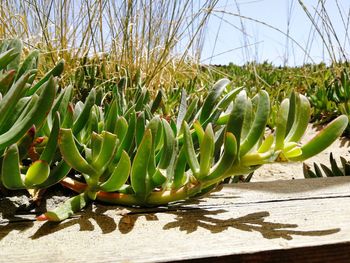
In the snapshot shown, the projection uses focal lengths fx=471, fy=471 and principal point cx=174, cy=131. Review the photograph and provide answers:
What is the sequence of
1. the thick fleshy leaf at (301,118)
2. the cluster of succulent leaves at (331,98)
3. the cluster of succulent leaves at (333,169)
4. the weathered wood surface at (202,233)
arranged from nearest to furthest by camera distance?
the weathered wood surface at (202,233)
the thick fleshy leaf at (301,118)
the cluster of succulent leaves at (333,169)
the cluster of succulent leaves at (331,98)

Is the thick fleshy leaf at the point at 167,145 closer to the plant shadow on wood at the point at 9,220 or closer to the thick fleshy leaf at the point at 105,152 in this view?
the thick fleshy leaf at the point at 105,152

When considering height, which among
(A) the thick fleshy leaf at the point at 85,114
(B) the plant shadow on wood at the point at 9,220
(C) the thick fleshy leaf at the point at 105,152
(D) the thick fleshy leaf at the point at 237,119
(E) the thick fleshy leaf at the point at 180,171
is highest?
(A) the thick fleshy leaf at the point at 85,114

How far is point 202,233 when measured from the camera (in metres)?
0.78

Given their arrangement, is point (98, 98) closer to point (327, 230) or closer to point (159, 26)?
point (327, 230)

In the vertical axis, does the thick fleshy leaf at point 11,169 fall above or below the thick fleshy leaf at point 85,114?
below

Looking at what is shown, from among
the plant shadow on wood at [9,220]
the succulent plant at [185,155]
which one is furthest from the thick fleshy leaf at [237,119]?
the plant shadow on wood at [9,220]

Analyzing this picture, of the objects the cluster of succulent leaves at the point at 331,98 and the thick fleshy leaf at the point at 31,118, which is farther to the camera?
the cluster of succulent leaves at the point at 331,98

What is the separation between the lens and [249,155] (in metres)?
0.87

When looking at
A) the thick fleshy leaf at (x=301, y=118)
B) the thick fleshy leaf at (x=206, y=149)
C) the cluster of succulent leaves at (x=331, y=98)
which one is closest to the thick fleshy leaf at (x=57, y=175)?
the thick fleshy leaf at (x=206, y=149)

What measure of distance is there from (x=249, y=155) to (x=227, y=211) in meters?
0.12

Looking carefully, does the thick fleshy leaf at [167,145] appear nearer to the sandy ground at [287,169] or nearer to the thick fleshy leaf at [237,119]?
the thick fleshy leaf at [237,119]

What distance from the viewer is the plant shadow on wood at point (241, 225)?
78 cm

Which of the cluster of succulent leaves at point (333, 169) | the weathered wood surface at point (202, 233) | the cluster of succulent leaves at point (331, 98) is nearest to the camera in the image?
the weathered wood surface at point (202, 233)

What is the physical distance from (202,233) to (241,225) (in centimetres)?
8
